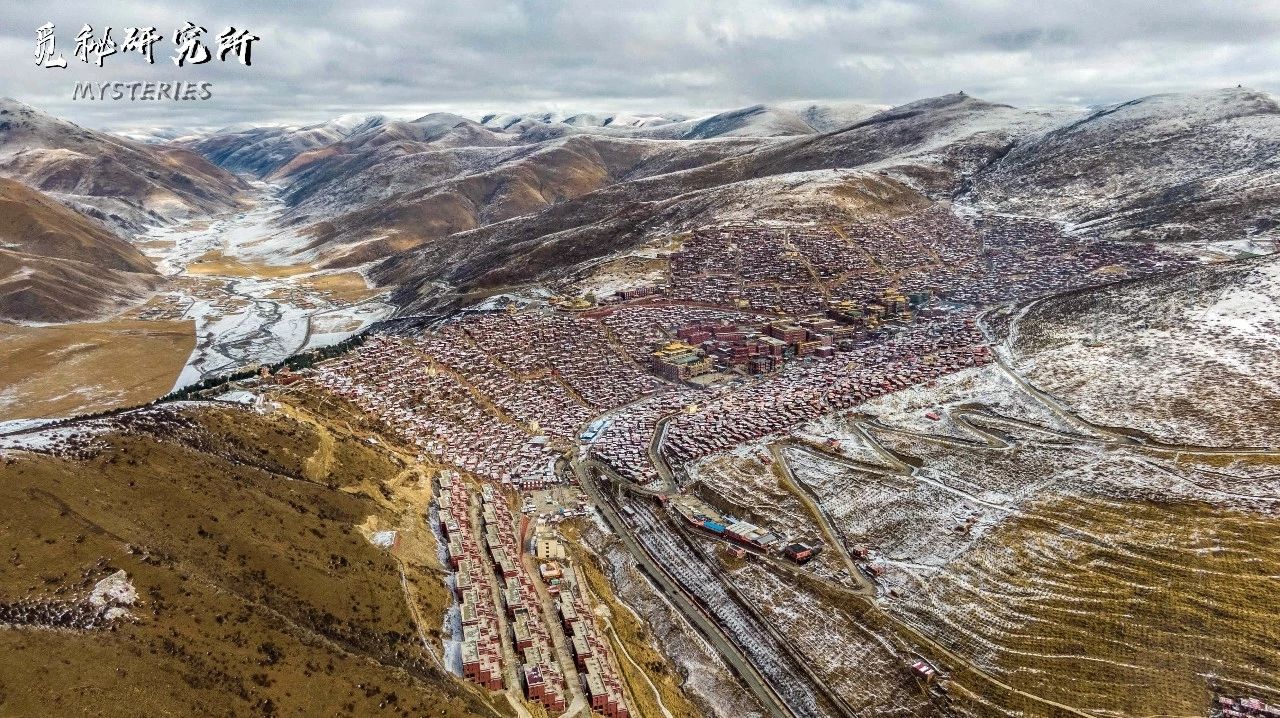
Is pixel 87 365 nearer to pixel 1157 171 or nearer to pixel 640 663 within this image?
pixel 640 663

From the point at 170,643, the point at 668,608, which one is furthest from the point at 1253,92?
the point at 170,643

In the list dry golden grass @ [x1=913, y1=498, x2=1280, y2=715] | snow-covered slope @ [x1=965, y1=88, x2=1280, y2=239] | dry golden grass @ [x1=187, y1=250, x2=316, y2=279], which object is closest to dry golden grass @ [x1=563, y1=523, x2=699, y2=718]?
dry golden grass @ [x1=913, y1=498, x2=1280, y2=715]

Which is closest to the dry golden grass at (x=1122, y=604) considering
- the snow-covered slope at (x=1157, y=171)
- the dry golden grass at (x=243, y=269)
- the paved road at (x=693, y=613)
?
the paved road at (x=693, y=613)

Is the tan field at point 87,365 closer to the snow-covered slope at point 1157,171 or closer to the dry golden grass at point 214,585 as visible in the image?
the dry golden grass at point 214,585

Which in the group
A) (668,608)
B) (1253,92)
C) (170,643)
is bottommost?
(668,608)

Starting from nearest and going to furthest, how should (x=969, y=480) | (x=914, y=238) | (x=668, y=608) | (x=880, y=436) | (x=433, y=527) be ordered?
(x=668, y=608), (x=433, y=527), (x=969, y=480), (x=880, y=436), (x=914, y=238)

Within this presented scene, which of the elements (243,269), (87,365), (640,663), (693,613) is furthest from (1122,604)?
(243,269)

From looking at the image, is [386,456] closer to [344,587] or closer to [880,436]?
[344,587]
